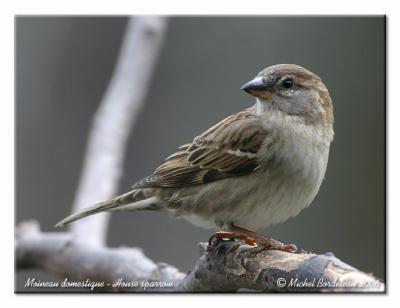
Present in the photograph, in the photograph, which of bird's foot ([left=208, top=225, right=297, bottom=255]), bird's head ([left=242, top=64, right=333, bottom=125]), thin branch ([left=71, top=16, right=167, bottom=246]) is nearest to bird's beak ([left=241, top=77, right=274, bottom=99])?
bird's head ([left=242, top=64, right=333, bottom=125])

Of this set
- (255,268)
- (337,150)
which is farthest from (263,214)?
(337,150)

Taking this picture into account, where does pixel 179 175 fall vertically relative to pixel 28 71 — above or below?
below

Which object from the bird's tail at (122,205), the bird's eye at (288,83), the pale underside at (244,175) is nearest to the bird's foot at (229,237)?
the pale underside at (244,175)

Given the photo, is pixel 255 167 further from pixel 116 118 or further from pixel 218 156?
pixel 116 118

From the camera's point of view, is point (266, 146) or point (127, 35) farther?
point (127, 35)

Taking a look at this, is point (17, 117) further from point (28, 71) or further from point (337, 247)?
point (337, 247)

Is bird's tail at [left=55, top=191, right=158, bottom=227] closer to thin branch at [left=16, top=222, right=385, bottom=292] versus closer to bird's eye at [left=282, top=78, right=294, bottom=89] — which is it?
thin branch at [left=16, top=222, right=385, bottom=292]
